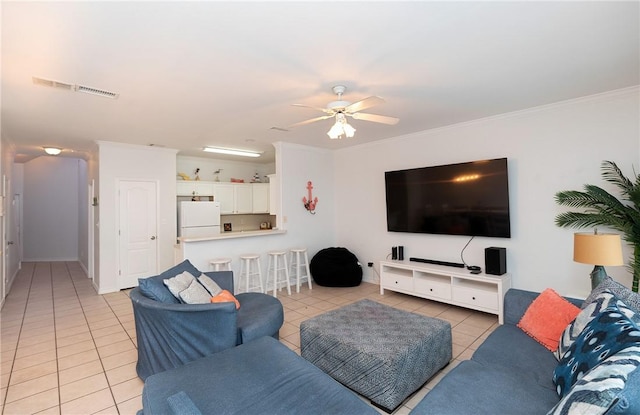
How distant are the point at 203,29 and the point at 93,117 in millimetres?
2687

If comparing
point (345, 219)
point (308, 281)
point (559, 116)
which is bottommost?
point (308, 281)

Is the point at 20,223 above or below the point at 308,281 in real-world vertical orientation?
above

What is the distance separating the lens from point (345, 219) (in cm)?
607

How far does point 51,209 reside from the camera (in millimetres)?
8578

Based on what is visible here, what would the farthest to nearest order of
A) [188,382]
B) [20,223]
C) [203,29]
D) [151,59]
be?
[20,223] < [151,59] < [203,29] < [188,382]

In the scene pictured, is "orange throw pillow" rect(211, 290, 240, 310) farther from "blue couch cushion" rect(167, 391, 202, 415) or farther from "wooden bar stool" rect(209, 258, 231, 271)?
"blue couch cushion" rect(167, 391, 202, 415)

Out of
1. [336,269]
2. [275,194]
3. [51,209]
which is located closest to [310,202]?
[275,194]

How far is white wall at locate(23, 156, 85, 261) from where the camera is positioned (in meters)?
8.36

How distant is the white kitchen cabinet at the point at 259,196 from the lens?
745 centimetres

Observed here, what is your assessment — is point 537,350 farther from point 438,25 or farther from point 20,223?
point 20,223

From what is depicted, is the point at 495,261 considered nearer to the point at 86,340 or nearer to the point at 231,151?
the point at 86,340

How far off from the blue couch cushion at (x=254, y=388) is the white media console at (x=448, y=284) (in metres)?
2.80

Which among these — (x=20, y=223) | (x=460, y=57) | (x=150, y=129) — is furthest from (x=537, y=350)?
(x=20, y=223)

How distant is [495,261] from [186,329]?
139 inches
